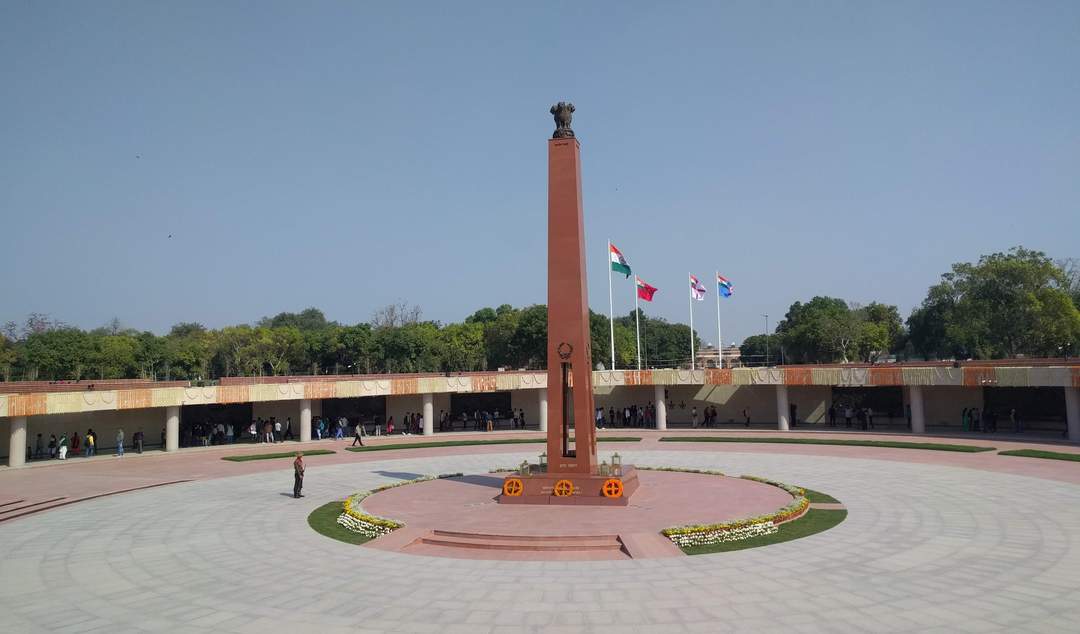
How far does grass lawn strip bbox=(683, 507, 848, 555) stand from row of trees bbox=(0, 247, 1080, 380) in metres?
48.3

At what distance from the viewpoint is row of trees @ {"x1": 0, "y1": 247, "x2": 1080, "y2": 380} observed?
192ft

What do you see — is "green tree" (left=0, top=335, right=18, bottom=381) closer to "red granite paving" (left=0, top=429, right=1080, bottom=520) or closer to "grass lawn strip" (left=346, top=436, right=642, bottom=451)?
"red granite paving" (left=0, top=429, right=1080, bottom=520)

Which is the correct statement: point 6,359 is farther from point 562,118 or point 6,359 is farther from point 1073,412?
point 1073,412

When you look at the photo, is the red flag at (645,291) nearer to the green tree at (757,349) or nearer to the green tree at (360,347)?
the green tree at (360,347)

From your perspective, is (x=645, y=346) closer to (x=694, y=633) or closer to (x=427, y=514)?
(x=427, y=514)

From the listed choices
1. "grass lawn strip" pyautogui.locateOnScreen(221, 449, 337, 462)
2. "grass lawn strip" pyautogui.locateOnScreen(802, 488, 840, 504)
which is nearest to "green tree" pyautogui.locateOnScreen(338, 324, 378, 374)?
"grass lawn strip" pyautogui.locateOnScreen(221, 449, 337, 462)

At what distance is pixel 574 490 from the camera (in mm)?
20297

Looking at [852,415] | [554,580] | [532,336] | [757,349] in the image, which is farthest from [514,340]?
[757,349]

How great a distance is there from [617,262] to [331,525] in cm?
2673

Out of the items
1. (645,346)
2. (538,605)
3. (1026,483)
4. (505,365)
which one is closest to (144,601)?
(538,605)

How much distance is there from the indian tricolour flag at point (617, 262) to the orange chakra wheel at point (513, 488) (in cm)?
2263

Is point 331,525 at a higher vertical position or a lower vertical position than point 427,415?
lower

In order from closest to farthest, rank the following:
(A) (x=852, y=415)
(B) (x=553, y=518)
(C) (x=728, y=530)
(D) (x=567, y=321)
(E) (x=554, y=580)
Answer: (E) (x=554, y=580)
(C) (x=728, y=530)
(B) (x=553, y=518)
(D) (x=567, y=321)
(A) (x=852, y=415)

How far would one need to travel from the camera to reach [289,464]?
1260 inches
